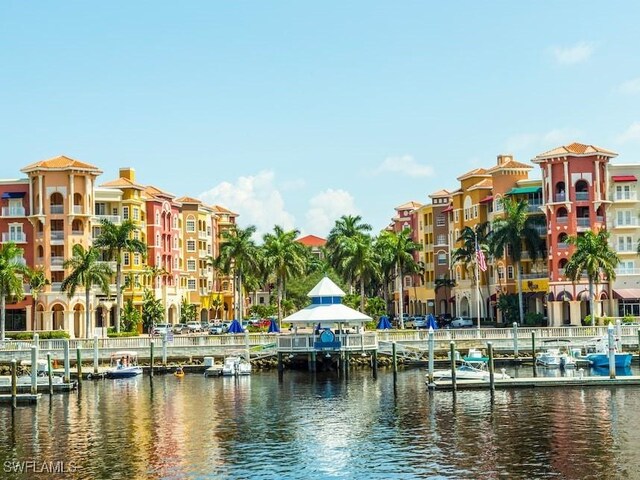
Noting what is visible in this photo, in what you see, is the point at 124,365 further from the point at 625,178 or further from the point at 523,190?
the point at 625,178

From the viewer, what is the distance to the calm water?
4053cm

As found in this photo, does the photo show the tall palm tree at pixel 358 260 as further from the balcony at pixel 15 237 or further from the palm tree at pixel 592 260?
the balcony at pixel 15 237

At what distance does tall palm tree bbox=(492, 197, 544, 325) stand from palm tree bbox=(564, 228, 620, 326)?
9130 millimetres

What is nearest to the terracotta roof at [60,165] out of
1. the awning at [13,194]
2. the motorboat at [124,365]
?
the awning at [13,194]

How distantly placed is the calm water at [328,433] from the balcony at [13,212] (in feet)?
148

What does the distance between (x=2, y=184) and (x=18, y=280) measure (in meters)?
22.2

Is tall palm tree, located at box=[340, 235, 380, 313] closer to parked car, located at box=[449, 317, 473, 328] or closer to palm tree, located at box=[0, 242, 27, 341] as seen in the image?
parked car, located at box=[449, 317, 473, 328]

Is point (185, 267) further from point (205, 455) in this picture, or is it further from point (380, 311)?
point (205, 455)

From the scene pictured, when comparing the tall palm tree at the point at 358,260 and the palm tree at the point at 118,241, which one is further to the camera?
the tall palm tree at the point at 358,260

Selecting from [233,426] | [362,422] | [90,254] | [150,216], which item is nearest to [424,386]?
[362,422]

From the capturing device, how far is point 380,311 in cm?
11862

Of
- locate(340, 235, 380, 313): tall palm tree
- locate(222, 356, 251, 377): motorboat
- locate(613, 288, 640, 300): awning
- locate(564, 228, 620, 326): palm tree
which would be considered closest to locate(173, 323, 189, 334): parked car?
locate(340, 235, 380, 313): tall palm tree

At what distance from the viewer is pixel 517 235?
351 ft

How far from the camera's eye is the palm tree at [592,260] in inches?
3770
